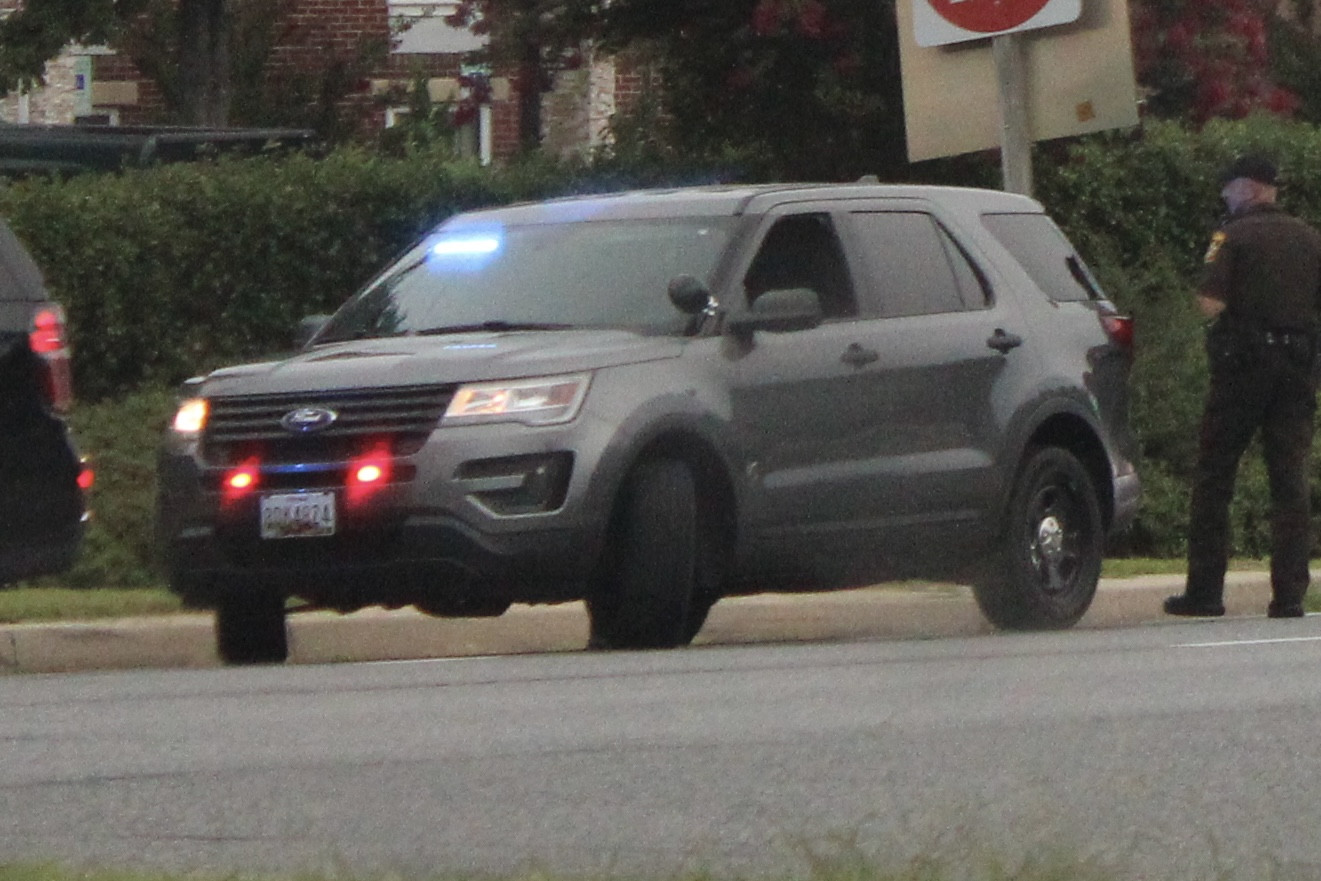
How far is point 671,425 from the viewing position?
10.6 metres

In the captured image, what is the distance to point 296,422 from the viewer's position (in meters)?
10.6

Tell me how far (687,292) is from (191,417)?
1734mm

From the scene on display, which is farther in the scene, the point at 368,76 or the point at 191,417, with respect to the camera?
the point at 368,76

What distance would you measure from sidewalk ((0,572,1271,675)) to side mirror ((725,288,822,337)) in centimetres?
183

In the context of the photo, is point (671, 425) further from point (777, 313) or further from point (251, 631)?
point (251, 631)

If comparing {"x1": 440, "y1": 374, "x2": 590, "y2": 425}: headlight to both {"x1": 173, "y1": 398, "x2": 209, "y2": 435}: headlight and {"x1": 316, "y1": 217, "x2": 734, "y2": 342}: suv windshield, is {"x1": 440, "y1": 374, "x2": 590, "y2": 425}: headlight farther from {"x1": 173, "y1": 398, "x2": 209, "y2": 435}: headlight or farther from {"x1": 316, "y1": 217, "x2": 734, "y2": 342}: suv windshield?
{"x1": 173, "y1": 398, "x2": 209, "y2": 435}: headlight

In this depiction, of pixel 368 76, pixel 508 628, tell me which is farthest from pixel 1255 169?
pixel 368 76

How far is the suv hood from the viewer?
1047 cm

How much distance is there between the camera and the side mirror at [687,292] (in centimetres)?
1088

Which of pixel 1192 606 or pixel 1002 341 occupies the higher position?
pixel 1002 341

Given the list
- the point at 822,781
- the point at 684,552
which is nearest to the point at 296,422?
the point at 684,552

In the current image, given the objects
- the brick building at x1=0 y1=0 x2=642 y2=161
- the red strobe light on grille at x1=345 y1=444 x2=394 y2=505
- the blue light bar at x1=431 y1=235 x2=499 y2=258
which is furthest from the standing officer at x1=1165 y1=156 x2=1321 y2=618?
the brick building at x1=0 y1=0 x2=642 y2=161

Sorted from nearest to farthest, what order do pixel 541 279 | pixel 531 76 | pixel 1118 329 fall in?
pixel 541 279 → pixel 1118 329 → pixel 531 76

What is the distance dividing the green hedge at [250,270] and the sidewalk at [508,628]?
334cm
